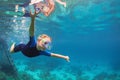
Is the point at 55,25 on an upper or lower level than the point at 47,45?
upper

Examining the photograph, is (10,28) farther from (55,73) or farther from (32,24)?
(32,24)

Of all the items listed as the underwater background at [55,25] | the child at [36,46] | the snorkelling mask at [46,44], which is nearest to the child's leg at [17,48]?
the child at [36,46]

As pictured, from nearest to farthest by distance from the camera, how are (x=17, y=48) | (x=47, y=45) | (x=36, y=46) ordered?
(x=47, y=45)
(x=36, y=46)
(x=17, y=48)

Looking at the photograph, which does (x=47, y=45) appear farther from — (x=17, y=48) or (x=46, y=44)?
(x=17, y=48)

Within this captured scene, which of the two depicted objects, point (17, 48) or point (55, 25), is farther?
point (55, 25)

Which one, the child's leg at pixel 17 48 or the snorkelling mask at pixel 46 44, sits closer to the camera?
the snorkelling mask at pixel 46 44

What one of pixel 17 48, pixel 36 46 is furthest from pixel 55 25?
pixel 36 46

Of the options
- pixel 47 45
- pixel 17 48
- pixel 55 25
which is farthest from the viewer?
pixel 55 25

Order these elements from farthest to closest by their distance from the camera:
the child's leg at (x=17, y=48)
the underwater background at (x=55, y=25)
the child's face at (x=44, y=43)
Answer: the underwater background at (x=55, y=25) → the child's leg at (x=17, y=48) → the child's face at (x=44, y=43)

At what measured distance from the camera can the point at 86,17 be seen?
18.5 meters

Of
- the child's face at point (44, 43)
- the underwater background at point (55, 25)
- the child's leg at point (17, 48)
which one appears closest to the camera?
the child's face at point (44, 43)

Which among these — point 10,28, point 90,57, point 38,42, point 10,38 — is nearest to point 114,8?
point 10,28

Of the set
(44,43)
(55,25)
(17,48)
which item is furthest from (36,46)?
(55,25)

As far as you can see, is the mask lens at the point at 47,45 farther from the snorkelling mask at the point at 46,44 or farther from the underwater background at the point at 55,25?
the underwater background at the point at 55,25
